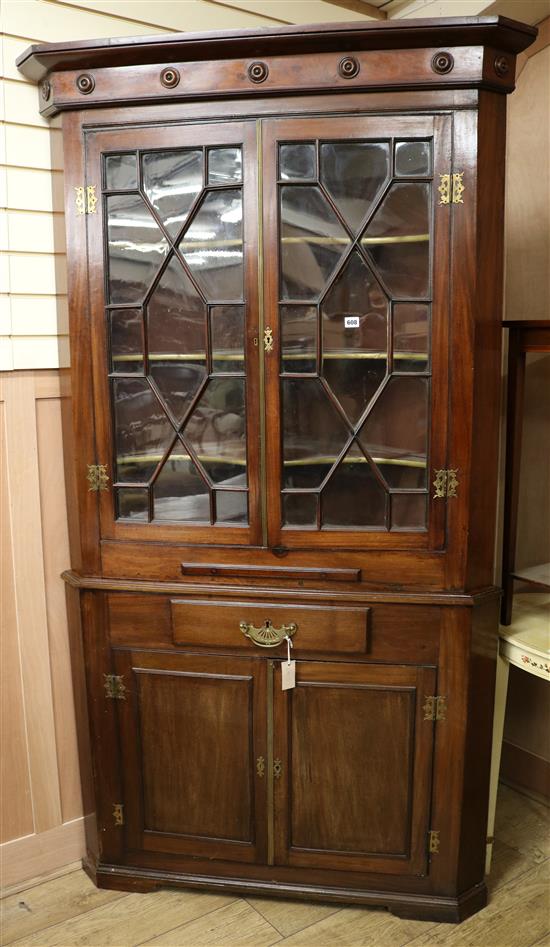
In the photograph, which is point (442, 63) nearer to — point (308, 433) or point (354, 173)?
point (354, 173)

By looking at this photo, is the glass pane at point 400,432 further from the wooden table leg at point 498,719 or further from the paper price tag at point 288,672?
the wooden table leg at point 498,719

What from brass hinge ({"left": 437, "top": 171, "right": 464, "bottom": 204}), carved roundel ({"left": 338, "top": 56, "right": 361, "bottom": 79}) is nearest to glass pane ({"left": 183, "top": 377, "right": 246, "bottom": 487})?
brass hinge ({"left": 437, "top": 171, "right": 464, "bottom": 204})

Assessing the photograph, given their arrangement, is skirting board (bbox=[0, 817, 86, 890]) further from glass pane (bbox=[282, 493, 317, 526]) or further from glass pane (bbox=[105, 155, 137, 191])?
glass pane (bbox=[105, 155, 137, 191])

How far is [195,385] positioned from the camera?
213 centimetres

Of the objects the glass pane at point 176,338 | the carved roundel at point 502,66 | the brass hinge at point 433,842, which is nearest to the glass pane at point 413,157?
the carved roundel at point 502,66

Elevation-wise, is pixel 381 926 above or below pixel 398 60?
below

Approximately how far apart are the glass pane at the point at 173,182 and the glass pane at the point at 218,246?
0.04m

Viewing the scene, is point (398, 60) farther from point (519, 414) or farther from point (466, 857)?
point (466, 857)

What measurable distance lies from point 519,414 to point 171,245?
1156mm

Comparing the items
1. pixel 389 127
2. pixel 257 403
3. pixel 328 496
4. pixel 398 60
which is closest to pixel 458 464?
pixel 328 496

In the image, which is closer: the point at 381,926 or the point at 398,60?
the point at 398,60

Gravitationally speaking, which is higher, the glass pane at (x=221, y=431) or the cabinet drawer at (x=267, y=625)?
the glass pane at (x=221, y=431)

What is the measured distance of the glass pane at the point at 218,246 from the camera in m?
2.04

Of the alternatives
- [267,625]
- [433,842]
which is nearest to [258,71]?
[267,625]
